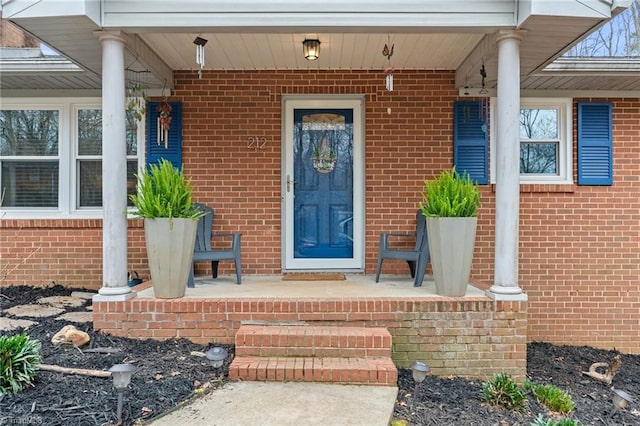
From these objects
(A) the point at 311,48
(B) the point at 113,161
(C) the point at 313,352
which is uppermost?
(A) the point at 311,48

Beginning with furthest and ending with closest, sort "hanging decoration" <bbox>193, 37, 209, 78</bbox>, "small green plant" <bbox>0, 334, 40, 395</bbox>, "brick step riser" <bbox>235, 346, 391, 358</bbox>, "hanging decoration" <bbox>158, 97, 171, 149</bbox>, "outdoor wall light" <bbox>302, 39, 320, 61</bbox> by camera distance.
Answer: "hanging decoration" <bbox>158, 97, 171, 149</bbox> < "outdoor wall light" <bbox>302, 39, 320, 61</bbox> < "hanging decoration" <bbox>193, 37, 209, 78</bbox> < "brick step riser" <bbox>235, 346, 391, 358</bbox> < "small green plant" <bbox>0, 334, 40, 395</bbox>

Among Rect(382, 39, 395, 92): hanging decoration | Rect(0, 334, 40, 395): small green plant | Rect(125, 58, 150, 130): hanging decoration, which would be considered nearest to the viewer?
Rect(0, 334, 40, 395): small green plant

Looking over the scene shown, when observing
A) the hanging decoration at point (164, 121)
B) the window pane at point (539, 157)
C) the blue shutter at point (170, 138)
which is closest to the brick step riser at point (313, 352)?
the blue shutter at point (170, 138)

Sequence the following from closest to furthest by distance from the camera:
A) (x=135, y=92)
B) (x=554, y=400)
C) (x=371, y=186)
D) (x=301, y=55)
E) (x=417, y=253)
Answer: (x=554, y=400)
(x=417, y=253)
(x=301, y=55)
(x=135, y=92)
(x=371, y=186)

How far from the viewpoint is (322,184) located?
201 inches

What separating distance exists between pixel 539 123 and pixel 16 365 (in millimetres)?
5382

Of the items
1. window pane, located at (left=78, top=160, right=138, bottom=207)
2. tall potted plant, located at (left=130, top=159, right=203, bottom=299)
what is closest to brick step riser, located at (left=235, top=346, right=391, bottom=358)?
tall potted plant, located at (left=130, top=159, right=203, bottom=299)

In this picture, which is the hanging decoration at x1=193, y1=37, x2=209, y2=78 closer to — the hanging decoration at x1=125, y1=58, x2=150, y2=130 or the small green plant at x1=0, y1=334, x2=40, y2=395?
the hanging decoration at x1=125, y1=58, x2=150, y2=130

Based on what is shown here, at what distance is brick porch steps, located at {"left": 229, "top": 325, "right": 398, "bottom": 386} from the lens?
2922 mm

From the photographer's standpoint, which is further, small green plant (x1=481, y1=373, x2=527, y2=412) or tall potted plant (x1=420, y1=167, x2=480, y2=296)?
tall potted plant (x1=420, y1=167, x2=480, y2=296)

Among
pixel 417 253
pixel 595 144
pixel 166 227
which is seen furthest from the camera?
pixel 595 144

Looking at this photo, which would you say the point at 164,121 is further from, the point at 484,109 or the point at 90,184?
the point at 484,109

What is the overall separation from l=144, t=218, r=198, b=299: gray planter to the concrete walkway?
3.41ft

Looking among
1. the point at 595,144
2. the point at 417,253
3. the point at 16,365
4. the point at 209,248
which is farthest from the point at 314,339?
the point at 595,144
